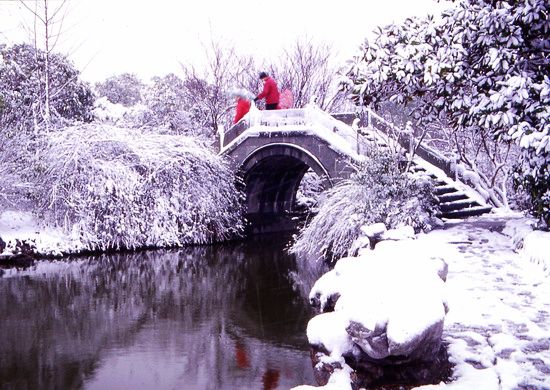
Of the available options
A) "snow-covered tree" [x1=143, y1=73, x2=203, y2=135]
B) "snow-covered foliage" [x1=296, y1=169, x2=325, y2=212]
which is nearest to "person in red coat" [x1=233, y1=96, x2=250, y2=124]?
"snow-covered foliage" [x1=296, y1=169, x2=325, y2=212]

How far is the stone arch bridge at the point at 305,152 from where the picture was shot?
1282 centimetres

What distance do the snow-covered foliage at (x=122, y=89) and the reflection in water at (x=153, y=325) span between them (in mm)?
26380

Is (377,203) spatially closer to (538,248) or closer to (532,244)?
(532,244)

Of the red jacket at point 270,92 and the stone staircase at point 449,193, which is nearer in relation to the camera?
the stone staircase at point 449,193

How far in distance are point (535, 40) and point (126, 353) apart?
608cm

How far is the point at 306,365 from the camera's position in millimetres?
6332

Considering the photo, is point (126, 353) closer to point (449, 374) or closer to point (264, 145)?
point (449, 374)

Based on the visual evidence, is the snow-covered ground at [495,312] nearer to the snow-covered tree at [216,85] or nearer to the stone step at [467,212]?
the stone step at [467,212]

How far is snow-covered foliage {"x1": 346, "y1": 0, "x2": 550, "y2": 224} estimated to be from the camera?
6090 millimetres

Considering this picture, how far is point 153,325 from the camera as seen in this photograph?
8352mm

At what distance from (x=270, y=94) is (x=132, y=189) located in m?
4.69

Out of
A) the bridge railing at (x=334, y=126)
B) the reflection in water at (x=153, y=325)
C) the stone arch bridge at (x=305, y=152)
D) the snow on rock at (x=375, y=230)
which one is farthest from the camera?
the bridge railing at (x=334, y=126)

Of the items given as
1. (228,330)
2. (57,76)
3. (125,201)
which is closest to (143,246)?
(125,201)

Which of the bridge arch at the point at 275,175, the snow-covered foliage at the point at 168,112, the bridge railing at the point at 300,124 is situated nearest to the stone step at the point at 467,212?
the bridge railing at the point at 300,124
